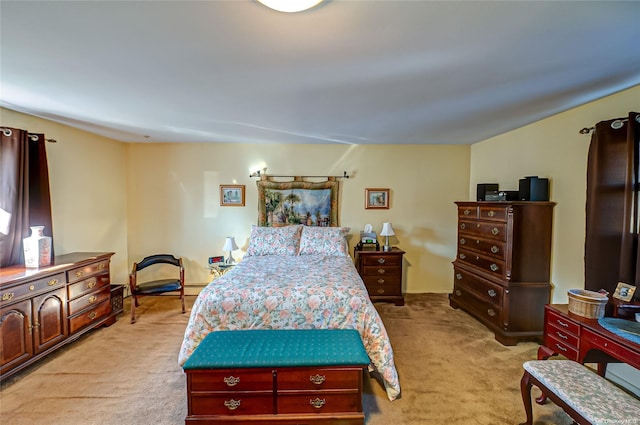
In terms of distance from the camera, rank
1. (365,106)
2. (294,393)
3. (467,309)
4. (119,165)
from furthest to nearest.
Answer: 1. (119,165)
2. (467,309)
3. (365,106)
4. (294,393)

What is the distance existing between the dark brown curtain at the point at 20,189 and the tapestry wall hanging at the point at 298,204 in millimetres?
2391

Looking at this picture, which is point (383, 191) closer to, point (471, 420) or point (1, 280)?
point (471, 420)

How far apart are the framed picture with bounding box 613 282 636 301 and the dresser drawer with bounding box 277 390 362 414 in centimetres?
197

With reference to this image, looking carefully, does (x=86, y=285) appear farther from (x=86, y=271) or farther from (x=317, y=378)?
(x=317, y=378)

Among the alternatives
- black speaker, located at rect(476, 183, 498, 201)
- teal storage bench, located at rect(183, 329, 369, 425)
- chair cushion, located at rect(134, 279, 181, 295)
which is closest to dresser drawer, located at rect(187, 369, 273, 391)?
teal storage bench, located at rect(183, 329, 369, 425)

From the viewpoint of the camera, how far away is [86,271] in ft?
9.34

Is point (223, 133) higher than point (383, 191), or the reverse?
point (223, 133)

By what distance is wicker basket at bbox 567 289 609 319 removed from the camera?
5.98ft

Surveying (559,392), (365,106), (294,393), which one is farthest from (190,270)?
(559,392)

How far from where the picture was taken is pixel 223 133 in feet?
11.6

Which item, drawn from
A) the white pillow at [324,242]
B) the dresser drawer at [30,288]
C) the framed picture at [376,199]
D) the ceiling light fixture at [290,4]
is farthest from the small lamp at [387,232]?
the dresser drawer at [30,288]

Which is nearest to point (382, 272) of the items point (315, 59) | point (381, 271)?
point (381, 271)

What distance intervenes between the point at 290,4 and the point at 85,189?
3.76m

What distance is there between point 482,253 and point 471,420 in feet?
6.14
